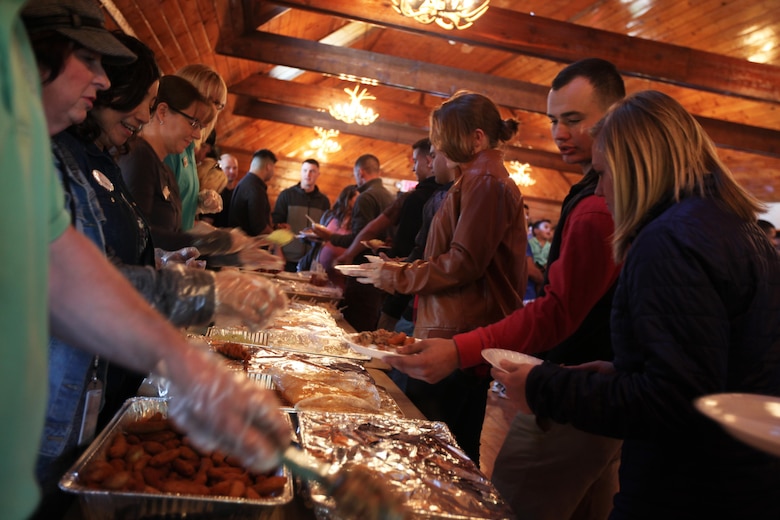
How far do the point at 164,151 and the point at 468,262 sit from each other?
1300mm

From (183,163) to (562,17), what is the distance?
6.38 metres

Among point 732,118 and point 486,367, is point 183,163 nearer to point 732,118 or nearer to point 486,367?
point 486,367

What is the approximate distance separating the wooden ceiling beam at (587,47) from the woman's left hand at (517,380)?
438cm

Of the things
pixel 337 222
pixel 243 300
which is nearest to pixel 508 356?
pixel 243 300

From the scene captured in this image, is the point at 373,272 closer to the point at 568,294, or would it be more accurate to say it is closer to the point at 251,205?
the point at 568,294

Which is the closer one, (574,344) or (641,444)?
(641,444)

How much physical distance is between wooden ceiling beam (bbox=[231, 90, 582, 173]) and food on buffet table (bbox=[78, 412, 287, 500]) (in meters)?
8.91

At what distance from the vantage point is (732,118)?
27.9 ft

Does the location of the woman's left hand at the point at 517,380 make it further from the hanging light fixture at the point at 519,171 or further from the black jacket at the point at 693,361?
the hanging light fixture at the point at 519,171

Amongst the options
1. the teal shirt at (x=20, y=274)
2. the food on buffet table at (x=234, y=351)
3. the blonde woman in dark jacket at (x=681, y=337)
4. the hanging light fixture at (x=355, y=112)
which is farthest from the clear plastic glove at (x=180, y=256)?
the hanging light fixture at (x=355, y=112)

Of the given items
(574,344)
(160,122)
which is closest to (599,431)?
(574,344)

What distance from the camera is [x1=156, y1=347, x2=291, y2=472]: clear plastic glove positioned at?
0.72 metres

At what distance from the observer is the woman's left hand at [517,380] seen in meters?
1.30

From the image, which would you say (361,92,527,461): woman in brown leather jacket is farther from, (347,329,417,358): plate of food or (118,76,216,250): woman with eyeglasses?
(118,76,216,250): woman with eyeglasses
